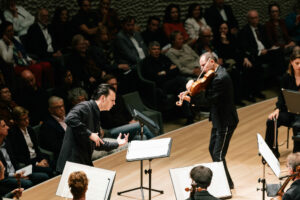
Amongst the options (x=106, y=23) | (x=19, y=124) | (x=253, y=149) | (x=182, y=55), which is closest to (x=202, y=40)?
(x=182, y=55)

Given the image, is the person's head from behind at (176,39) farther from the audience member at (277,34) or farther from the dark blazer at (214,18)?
the audience member at (277,34)

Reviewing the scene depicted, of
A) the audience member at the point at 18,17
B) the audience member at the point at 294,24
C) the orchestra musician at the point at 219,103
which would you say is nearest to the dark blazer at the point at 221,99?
the orchestra musician at the point at 219,103

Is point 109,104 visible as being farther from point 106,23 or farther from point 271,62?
point 271,62

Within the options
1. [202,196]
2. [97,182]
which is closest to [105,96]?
[97,182]

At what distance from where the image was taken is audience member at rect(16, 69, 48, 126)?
615 centimetres

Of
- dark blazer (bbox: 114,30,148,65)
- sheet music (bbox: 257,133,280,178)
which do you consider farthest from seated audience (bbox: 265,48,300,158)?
dark blazer (bbox: 114,30,148,65)

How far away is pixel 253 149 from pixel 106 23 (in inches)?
122

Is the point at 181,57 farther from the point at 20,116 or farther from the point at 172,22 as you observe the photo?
the point at 20,116

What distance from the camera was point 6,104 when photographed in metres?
5.79

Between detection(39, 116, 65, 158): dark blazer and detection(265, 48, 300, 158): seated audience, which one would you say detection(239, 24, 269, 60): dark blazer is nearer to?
detection(265, 48, 300, 158): seated audience

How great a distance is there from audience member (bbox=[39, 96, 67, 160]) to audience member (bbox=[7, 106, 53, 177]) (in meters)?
0.19

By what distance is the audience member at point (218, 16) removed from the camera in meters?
8.66

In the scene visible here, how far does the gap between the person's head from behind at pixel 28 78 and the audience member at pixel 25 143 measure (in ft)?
3.07

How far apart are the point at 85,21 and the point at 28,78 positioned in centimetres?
161
